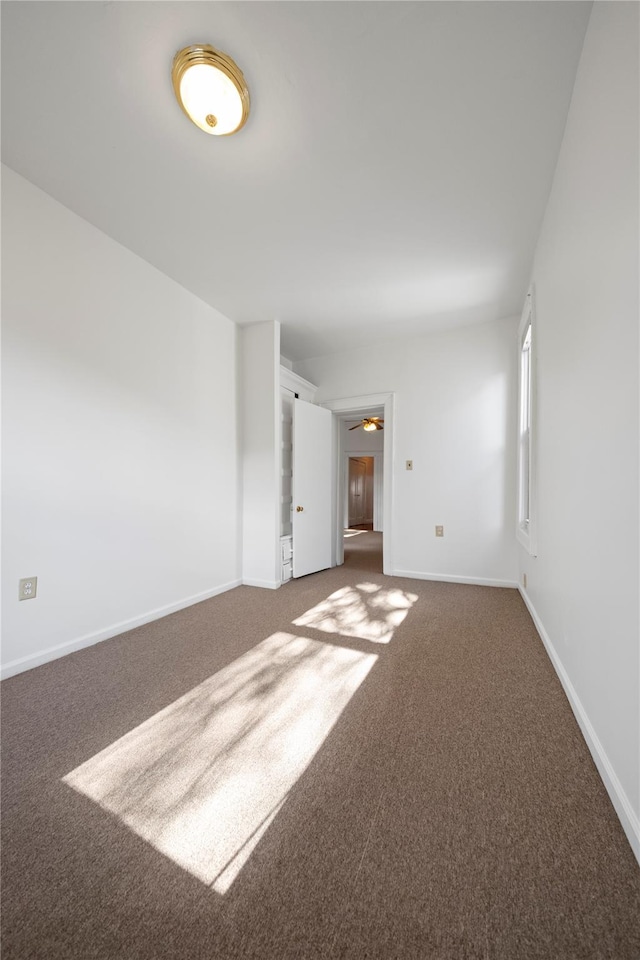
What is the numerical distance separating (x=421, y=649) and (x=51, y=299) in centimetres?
299

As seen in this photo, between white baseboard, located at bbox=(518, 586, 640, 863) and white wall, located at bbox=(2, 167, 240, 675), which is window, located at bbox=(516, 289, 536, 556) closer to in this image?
white baseboard, located at bbox=(518, 586, 640, 863)

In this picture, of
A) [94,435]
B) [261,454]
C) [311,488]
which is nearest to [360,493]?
[311,488]

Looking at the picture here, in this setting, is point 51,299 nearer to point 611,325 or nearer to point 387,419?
point 611,325

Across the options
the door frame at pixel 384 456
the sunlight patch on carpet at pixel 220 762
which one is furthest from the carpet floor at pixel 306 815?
the door frame at pixel 384 456

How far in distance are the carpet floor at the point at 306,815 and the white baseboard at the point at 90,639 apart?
0.09 m

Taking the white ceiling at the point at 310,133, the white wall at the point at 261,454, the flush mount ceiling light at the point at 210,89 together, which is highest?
the white ceiling at the point at 310,133

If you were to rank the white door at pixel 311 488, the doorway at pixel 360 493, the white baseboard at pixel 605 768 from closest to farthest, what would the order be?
1. the white baseboard at pixel 605 768
2. the white door at pixel 311 488
3. the doorway at pixel 360 493

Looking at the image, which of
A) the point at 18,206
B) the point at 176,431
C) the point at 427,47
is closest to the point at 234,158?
Result: the point at 427,47

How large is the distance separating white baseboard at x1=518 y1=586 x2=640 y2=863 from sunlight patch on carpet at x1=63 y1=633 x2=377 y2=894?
0.93 metres

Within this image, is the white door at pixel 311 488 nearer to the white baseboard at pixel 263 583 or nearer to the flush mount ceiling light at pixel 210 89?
the white baseboard at pixel 263 583

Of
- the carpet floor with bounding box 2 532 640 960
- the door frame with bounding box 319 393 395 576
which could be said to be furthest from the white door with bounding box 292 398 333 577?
the carpet floor with bounding box 2 532 640 960

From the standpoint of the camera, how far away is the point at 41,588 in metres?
2.17

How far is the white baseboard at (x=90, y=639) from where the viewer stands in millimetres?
2051

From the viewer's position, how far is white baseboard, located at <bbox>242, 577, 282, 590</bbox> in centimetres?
376
